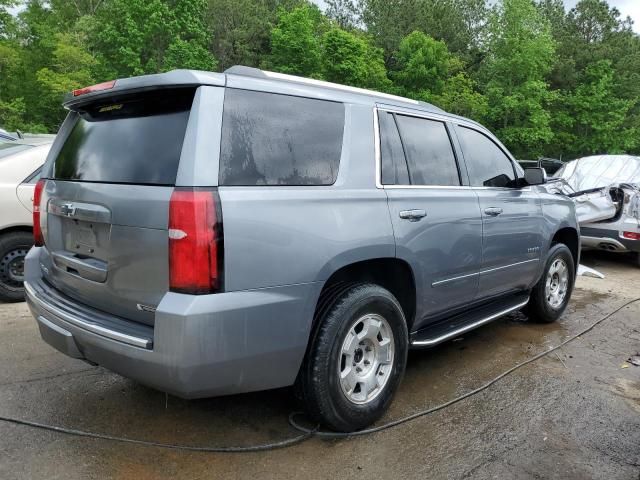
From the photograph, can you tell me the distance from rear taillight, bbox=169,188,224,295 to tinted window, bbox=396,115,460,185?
1593 millimetres

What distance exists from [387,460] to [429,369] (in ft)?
4.58

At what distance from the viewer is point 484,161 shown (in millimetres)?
4266

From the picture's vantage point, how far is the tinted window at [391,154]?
323 centimetres

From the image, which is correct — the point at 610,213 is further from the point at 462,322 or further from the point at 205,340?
the point at 205,340

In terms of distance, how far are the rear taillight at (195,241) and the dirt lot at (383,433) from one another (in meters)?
1.04

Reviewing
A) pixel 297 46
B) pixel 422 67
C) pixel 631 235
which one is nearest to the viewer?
pixel 631 235

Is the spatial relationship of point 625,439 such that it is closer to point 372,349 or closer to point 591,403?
point 591,403

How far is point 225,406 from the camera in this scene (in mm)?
3312

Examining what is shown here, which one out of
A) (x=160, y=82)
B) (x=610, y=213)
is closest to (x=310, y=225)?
(x=160, y=82)

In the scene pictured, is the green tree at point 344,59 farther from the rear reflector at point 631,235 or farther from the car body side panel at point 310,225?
the car body side panel at point 310,225

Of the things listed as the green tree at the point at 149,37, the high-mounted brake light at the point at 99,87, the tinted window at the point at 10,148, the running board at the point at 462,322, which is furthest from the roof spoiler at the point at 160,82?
the green tree at the point at 149,37

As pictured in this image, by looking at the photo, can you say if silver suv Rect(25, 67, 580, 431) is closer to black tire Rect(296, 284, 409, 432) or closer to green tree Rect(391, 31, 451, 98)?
black tire Rect(296, 284, 409, 432)

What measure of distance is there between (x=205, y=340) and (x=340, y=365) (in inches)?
35.5

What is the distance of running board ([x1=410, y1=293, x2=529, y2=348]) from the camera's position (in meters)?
3.49
